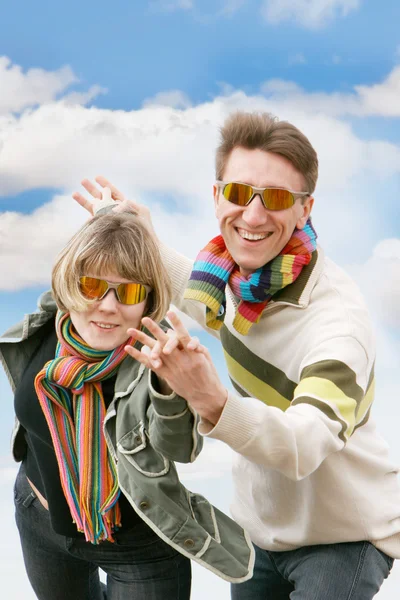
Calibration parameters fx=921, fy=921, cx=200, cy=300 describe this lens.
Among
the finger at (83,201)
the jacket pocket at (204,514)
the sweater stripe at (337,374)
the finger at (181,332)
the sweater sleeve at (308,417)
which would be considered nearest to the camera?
the finger at (181,332)

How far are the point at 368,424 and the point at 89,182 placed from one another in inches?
57.9

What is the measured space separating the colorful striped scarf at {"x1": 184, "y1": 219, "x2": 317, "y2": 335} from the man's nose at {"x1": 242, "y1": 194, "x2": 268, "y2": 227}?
151mm

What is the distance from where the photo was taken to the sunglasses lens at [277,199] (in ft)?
10.6

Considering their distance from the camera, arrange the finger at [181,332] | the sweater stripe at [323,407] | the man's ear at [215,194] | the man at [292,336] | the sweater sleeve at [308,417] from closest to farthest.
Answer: the finger at [181,332], the sweater sleeve at [308,417], the sweater stripe at [323,407], the man at [292,336], the man's ear at [215,194]

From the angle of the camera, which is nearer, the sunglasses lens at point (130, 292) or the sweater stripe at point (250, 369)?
the sunglasses lens at point (130, 292)

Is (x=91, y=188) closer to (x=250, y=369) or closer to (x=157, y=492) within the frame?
(x=250, y=369)

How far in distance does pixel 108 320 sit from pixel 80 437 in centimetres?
45

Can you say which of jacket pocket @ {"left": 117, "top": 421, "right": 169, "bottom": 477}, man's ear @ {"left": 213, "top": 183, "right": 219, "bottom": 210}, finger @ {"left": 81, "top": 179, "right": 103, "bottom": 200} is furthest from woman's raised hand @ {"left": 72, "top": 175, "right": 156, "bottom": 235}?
jacket pocket @ {"left": 117, "top": 421, "right": 169, "bottom": 477}

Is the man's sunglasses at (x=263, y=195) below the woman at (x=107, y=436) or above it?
above

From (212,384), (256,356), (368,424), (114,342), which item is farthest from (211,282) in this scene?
(212,384)

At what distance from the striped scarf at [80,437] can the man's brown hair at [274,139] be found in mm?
895

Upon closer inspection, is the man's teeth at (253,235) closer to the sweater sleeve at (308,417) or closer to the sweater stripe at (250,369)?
the sweater stripe at (250,369)

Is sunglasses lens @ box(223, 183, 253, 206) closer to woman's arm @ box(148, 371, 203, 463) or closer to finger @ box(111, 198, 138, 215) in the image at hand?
finger @ box(111, 198, 138, 215)

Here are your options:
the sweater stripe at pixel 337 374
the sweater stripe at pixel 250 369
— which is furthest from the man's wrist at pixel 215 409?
the sweater stripe at pixel 250 369
